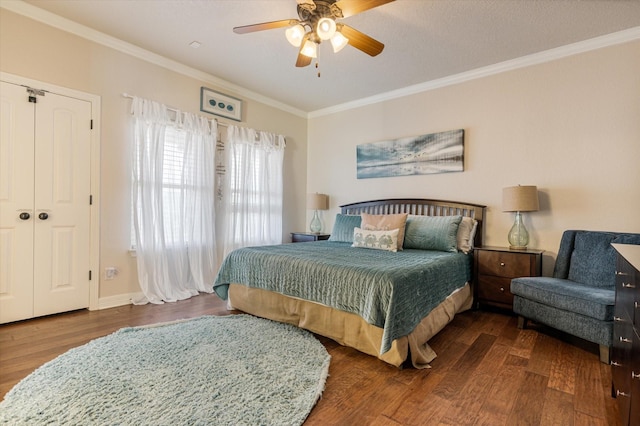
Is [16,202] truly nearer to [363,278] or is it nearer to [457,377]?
[363,278]

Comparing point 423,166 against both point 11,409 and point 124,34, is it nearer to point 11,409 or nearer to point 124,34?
point 124,34

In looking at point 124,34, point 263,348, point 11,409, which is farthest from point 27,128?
point 263,348

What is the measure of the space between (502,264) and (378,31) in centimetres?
261

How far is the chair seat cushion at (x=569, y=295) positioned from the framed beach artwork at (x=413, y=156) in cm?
163

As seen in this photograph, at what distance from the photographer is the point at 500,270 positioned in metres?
3.07

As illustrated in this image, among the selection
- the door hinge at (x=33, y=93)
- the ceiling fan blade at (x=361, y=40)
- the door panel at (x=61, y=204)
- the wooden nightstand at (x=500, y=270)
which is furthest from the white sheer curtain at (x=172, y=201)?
the wooden nightstand at (x=500, y=270)

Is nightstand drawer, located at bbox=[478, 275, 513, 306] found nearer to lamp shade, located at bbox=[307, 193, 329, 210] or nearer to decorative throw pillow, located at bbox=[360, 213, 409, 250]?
decorative throw pillow, located at bbox=[360, 213, 409, 250]

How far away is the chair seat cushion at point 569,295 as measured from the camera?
81.9 inches

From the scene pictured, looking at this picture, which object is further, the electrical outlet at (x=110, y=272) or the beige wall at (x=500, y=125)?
the electrical outlet at (x=110, y=272)

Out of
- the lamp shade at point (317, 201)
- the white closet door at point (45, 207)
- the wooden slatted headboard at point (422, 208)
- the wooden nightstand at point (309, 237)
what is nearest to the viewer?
the white closet door at point (45, 207)

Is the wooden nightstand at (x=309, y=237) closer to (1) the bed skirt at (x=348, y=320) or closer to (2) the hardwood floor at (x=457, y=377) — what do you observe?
(1) the bed skirt at (x=348, y=320)

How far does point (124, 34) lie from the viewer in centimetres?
305

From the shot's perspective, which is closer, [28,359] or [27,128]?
[28,359]

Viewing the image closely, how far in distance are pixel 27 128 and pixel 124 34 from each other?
1.28 meters
